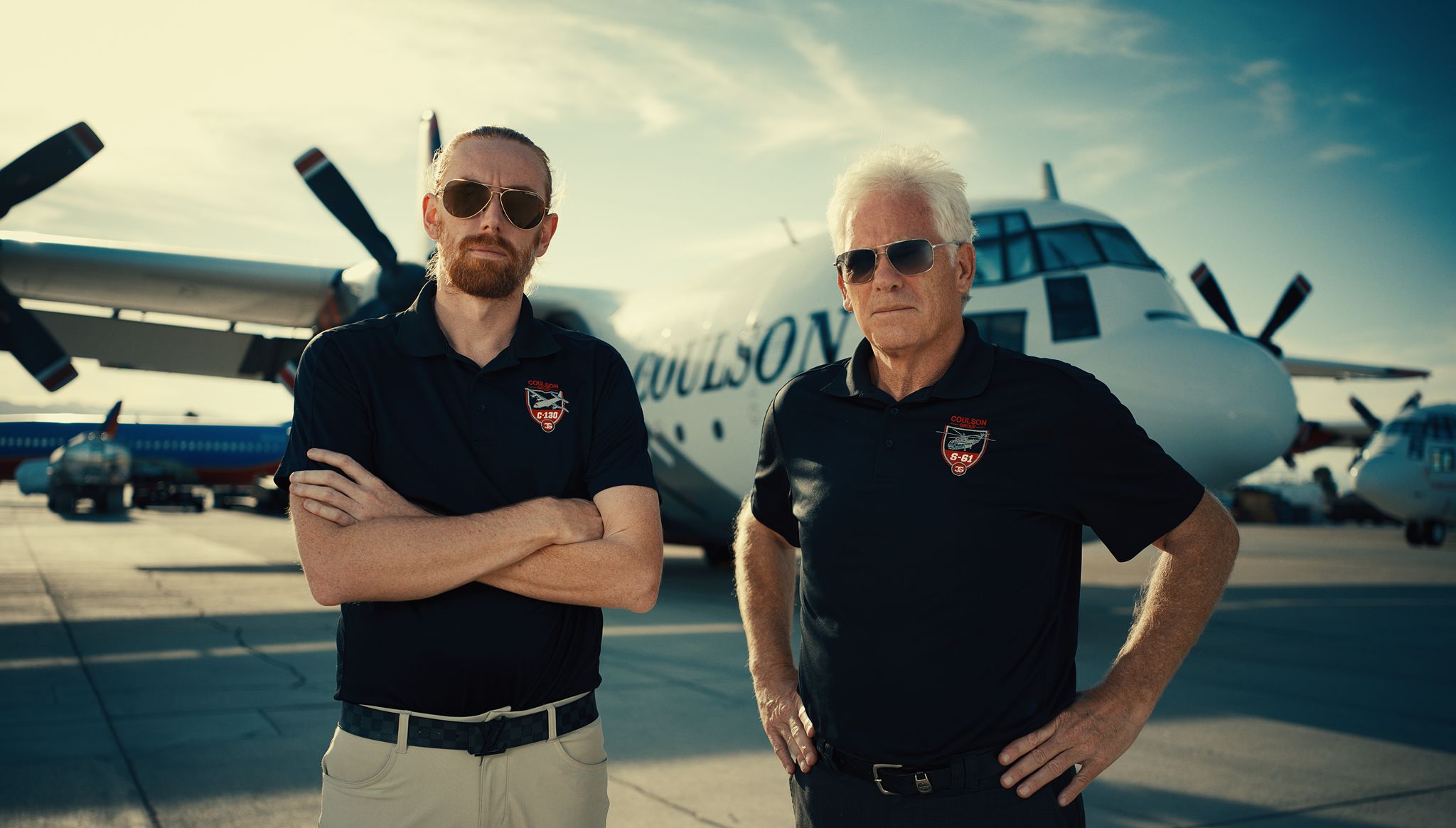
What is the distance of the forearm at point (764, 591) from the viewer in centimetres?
219

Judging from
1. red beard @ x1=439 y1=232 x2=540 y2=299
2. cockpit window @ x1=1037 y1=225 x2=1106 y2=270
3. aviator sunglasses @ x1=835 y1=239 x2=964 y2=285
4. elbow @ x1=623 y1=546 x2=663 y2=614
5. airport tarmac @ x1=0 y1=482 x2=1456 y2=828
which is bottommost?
airport tarmac @ x1=0 y1=482 x2=1456 y2=828

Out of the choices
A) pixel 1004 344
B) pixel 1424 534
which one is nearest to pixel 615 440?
pixel 1004 344

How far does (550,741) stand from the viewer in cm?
193

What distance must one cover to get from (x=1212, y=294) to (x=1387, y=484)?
11.7 meters

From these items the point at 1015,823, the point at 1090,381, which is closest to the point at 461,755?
the point at 1015,823

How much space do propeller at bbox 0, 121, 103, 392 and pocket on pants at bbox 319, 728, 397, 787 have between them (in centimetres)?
1256

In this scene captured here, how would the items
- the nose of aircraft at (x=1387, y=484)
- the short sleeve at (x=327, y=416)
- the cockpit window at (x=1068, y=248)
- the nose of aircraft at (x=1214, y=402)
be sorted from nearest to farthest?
the short sleeve at (x=327, y=416)
the nose of aircraft at (x=1214, y=402)
the cockpit window at (x=1068, y=248)
the nose of aircraft at (x=1387, y=484)

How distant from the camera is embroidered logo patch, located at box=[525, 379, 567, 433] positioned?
6.67 ft

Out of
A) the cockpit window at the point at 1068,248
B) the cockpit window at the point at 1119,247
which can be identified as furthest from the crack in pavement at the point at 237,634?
the cockpit window at the point at 1119,247

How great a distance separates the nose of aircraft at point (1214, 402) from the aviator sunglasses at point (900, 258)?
4757 millimetres

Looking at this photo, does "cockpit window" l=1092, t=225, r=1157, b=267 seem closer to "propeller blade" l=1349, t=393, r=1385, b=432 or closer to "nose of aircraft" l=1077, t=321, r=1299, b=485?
"nose of aircraft" l=1077, t=321, r=1299, b=485

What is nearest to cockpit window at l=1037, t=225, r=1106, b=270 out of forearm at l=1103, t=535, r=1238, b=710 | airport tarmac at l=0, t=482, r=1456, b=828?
airport tarmac at l=0, t=482, r=1456, b=828

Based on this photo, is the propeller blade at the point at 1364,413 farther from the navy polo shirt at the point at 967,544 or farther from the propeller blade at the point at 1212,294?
the navy polo shirt at the point at 967,544

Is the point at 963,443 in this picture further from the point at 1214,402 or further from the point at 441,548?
the point at 1214,402
